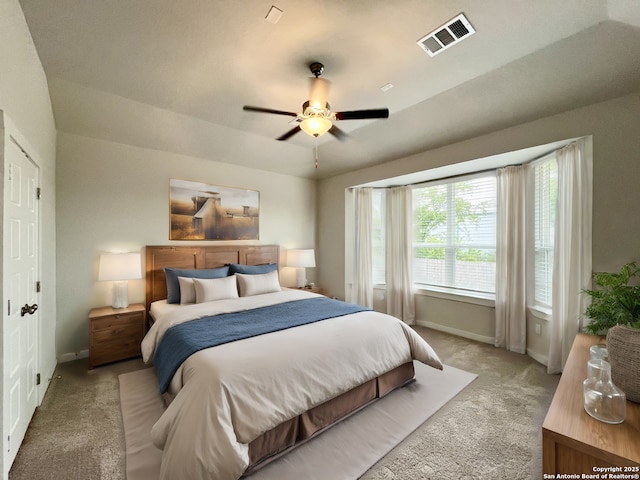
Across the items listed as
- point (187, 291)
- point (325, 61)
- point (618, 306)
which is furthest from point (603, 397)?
point (187, 291)

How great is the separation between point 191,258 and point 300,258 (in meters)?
1.72

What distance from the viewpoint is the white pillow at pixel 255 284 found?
382cm

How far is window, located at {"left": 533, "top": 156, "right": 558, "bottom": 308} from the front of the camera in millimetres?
3293

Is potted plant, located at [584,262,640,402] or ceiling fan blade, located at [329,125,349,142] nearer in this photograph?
potted plant, located at [584,262,640,402]

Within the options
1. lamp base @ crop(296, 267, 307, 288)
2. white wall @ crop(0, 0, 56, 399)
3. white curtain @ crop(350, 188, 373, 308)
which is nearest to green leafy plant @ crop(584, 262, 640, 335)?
white curtain @ crop(350, 188, 373, 308)

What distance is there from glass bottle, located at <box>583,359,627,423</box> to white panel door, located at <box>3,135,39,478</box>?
3000 mm

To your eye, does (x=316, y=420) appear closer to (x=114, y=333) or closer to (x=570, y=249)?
(x=114, y=333)

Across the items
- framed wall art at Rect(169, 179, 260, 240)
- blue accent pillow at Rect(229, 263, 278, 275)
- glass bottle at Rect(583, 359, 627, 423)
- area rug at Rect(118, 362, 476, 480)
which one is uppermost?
framed wall art at Rect(169, 179, 260, 240)

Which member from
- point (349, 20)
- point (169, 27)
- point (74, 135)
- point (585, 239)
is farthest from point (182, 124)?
point (585, 239)

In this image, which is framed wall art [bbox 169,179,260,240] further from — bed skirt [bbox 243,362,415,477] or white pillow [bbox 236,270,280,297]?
bed skirt [bbox 243,362,415,477]

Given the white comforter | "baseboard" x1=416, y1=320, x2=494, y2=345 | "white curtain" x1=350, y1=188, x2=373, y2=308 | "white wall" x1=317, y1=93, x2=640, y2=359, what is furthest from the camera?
Result: "white curtain" x1=350, y1=188, x2=373, y2=308

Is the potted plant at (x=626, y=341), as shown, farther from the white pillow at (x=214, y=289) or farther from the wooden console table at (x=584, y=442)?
the white pillow at (x=214, y=289)

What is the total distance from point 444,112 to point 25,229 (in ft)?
13.3

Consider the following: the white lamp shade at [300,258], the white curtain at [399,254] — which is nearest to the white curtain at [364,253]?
the white curtain at [399,254]
